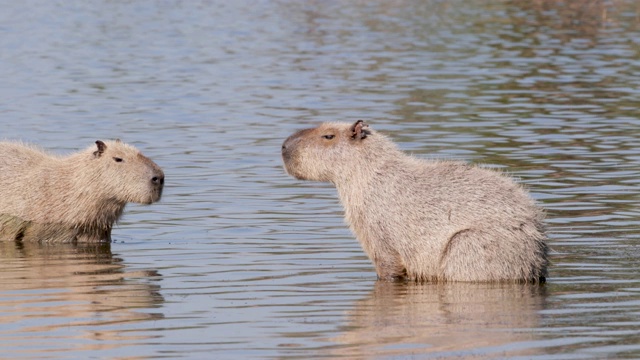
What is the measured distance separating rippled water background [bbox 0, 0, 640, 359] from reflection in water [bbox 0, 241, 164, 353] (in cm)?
3

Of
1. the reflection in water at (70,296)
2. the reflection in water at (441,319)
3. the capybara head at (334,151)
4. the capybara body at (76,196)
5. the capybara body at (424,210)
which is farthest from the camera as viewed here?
the capybara body at (76,196)

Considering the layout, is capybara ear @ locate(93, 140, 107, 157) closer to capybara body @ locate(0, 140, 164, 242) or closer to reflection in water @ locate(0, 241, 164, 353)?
capybara body @ locate(0, 140, 164, 242)

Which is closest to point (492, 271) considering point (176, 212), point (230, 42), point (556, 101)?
point (176, 212)

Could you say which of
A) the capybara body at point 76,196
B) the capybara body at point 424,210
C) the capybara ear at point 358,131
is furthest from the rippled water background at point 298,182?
the capybara ear at point 358,131

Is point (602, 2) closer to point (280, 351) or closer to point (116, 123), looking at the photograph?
point (116, 123)

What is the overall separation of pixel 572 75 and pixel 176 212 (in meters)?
14.6

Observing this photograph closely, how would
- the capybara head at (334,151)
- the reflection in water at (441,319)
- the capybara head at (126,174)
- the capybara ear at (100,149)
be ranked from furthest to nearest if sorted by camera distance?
1. the capybara ear at (100,149)
2. the capybara head at (126,174)
3. the capybara head at (334,151)
4. the reflection in water at (441,319)

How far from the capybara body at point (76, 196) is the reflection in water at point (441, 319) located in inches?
136

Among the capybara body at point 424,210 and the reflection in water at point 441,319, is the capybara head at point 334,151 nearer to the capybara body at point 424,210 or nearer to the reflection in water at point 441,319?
the capybara body at point 424,210

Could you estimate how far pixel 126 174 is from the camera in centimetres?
1350

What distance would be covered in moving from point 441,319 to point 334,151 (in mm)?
2272

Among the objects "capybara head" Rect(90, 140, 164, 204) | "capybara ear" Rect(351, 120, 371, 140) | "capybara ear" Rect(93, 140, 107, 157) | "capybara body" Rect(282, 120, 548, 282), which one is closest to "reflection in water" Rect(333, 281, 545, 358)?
"capybara body" Rect(282, 120, 548, 282)

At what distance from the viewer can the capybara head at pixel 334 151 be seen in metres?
11.5

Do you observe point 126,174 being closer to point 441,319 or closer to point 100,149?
point 100,149
